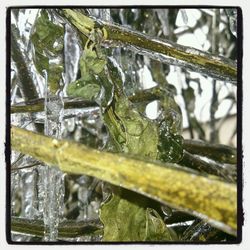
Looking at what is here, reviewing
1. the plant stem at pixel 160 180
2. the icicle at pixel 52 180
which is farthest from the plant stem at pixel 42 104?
the plant stem at pixel 160 180

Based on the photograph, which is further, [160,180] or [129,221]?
[129,221]

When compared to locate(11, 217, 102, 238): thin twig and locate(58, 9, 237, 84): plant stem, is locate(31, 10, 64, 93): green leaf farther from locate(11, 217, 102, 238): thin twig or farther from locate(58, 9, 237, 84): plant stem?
locate(11, 217, 102, 238): thin twig

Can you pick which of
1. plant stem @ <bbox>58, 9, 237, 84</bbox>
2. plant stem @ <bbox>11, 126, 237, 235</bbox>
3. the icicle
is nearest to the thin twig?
the icicle

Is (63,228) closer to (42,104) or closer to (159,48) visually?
(42,104)

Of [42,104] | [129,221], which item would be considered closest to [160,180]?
[129,221]

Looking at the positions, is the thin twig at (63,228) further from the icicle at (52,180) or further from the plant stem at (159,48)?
the plant stem at (159,48)
